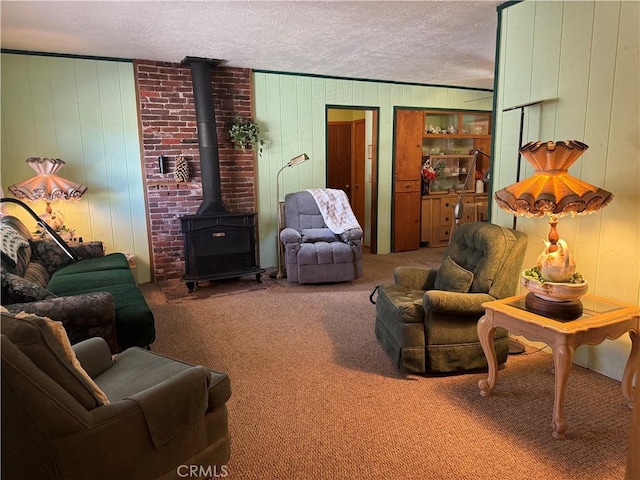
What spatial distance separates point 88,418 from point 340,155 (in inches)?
249

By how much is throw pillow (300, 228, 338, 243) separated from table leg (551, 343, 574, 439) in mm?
3200

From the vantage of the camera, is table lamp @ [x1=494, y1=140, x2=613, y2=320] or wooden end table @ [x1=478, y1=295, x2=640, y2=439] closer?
wooden end table @ [x1=478, y1=295, x2=640, y2=439]

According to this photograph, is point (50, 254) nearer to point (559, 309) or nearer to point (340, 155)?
point (559, 309)

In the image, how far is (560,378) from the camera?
2059 mm

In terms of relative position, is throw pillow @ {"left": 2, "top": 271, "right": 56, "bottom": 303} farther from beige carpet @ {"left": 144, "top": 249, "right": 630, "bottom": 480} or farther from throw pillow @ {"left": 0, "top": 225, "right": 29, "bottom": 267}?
beige carpet @ {"left": 144, "top": 249, "right": 630, "bottom": 480}

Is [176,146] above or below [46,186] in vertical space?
above

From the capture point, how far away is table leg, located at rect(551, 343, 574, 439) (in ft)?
6.70

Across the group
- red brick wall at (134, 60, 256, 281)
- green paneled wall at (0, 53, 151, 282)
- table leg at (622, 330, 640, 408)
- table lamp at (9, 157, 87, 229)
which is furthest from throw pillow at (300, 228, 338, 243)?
table leg at (622, 330, 640, 408)

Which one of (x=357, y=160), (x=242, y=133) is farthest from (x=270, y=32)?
(x=357, y=160)

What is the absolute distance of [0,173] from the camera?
440 cm

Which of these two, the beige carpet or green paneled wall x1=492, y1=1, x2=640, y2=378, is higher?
green paneled wall x1=492, y1=1, x2=640, y2=378

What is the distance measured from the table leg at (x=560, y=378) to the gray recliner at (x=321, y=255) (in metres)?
2.91

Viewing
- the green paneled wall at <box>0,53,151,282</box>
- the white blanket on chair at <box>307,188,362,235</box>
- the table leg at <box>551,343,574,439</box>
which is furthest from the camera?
the white blanket on chair at <box>307,188,362,235</box>

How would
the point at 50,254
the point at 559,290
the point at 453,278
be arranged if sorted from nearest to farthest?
the point at 559,290, the point at 453,278, the point at 50,254
